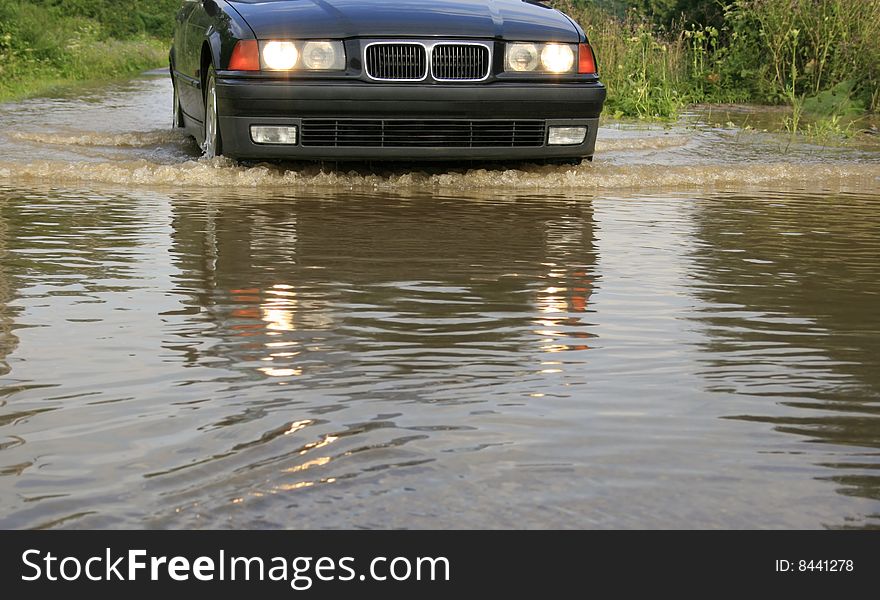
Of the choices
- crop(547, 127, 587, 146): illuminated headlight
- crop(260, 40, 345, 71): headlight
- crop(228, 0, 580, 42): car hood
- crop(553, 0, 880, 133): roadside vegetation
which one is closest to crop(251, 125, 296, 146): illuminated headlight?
crop(260, 40, 345, 71): headlight

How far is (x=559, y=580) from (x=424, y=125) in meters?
5.92

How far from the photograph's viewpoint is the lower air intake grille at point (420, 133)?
7.96 m

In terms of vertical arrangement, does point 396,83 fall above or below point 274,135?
above

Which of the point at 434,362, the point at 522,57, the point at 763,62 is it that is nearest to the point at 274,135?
the point at 522,57

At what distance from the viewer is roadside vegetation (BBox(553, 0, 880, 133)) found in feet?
48.2

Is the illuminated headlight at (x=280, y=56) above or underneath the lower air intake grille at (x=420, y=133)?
above

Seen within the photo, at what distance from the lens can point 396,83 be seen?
7.93 m

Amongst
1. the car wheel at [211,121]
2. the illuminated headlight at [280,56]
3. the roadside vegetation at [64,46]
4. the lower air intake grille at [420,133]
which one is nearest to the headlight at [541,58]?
the lower air intake grille at [420,133]

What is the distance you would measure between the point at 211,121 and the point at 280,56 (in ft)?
3.16

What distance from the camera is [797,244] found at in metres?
6.22

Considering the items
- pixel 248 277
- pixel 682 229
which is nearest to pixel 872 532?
pixel 248 277

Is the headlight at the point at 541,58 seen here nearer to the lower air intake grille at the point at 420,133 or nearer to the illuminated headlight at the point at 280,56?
the lower air intake grille at the point at 420,133

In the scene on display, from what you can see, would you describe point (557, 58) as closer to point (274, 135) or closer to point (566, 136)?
point (566, 136)

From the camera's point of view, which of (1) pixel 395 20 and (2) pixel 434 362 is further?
(1) pixel 395 20
